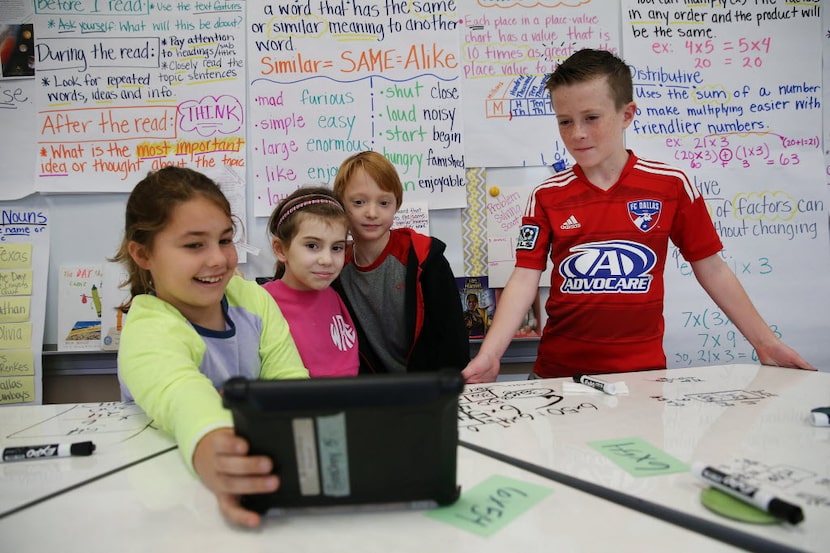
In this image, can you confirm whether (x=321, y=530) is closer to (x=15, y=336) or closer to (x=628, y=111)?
(x=628, y=111)

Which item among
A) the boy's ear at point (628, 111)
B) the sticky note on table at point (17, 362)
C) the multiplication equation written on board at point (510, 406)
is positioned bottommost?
the sticky note on table at point (17, 362)

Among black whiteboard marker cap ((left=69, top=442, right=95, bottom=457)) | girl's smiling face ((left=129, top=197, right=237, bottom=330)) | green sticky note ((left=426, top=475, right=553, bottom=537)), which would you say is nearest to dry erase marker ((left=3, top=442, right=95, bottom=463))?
black whiteboard marker cap ((left=69, top=442, right=95, bottom=457))

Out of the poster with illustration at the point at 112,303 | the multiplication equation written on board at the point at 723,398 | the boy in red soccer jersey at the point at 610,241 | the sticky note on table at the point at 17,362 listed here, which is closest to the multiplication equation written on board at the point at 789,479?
the multiplication equation written on board at the point at 723,398

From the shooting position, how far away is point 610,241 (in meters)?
1.37

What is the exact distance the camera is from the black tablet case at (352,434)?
48cm

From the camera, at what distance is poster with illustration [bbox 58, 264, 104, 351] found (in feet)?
6.32

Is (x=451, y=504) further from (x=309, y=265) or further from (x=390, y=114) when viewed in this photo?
(x=390, y=114)

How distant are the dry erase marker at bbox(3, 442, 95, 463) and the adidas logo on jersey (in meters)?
1.15

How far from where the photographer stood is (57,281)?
1.95 metres

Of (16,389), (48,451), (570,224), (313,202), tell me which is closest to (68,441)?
(48,451)

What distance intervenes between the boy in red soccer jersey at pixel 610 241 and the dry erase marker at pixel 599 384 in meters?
0.30

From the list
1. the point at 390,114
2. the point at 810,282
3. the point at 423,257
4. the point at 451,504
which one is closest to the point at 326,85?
the point at 390,114

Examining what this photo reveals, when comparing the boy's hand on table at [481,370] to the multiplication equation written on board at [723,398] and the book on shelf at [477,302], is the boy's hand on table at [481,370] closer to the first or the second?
the multiplication equation written on board at [723,398]

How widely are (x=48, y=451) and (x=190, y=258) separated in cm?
35
